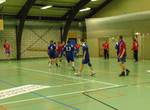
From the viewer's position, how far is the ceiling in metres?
30.1

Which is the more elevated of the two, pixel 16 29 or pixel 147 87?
pixel 16 29

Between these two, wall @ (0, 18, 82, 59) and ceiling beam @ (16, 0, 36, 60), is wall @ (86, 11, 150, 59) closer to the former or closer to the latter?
wall @ (0, 18, 82, 59)

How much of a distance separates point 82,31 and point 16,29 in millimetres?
10050

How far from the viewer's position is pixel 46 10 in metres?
33.6

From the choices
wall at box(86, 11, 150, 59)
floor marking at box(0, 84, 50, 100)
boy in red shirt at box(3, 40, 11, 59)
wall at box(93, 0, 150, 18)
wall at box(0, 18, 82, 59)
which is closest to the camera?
floor marking at box(0, 84, 50, 100)

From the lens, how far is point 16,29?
33.6 m

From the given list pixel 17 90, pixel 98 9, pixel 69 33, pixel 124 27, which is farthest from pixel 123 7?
pixel 17 90

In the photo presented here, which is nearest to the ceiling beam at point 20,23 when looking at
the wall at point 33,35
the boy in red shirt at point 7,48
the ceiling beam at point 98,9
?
the wall at point 33,35

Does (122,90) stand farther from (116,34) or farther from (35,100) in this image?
(116,34)

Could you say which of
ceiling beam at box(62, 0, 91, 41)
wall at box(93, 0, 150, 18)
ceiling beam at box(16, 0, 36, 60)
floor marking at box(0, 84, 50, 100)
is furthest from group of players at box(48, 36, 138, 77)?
ceiling beam at box(62, 0, 91, 41)

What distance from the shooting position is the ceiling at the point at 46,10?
98.7 ft

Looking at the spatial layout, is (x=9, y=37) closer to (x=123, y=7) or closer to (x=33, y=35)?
(x=33, y=35)

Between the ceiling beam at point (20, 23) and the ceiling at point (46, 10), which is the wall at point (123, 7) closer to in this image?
the ceiling at point (46, 10)

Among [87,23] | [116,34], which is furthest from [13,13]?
[116,34]
